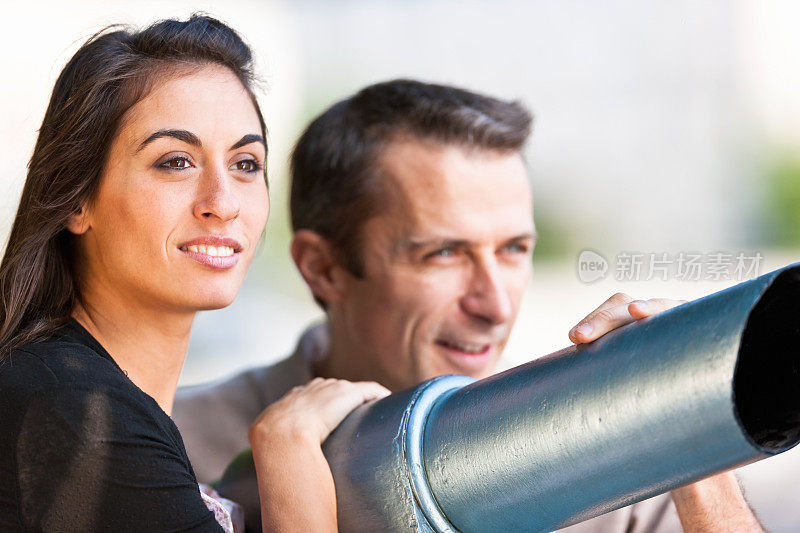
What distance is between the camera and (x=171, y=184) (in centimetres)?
100

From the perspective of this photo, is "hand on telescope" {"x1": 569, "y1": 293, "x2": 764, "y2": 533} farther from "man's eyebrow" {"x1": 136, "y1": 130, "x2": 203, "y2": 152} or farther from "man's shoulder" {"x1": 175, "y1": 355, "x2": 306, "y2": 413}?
"man's shoulder" {"x1": 175, "y1": 355, "x2": 306, "y2": 413}

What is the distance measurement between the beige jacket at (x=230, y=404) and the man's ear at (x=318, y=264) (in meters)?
0.15

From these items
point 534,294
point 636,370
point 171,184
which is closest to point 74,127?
point 171,184

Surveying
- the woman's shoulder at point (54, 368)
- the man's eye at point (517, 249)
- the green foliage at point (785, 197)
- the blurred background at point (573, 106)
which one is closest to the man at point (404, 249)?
the man's eye at point (517, 249)

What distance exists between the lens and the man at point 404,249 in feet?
5.90

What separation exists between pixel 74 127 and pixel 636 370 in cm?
72

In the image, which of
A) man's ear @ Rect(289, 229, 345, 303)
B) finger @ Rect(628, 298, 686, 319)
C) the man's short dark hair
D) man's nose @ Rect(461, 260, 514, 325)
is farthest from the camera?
man's ear @ Rect(289, 229, 345, 303)

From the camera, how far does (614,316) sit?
0.82m

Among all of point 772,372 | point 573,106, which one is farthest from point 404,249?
point 573,106

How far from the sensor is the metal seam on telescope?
846 millimetres

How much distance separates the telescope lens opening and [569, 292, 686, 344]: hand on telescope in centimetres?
8

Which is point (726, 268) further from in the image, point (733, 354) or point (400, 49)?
point (400, 49)

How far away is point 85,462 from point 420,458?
32 cm

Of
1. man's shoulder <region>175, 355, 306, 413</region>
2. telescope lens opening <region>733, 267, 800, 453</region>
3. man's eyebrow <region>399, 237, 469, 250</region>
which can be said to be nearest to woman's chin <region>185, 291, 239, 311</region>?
telescope lens opening <region>733, 267, 800, 453</region>
